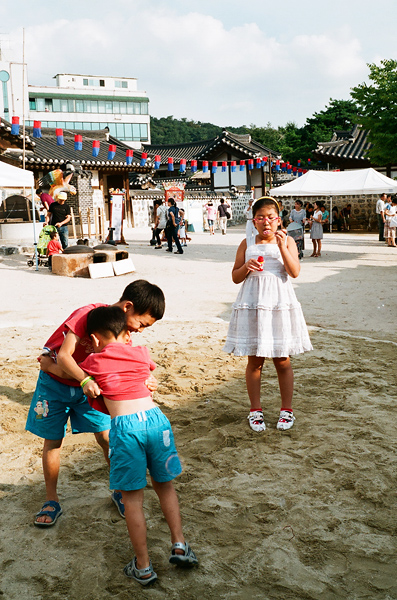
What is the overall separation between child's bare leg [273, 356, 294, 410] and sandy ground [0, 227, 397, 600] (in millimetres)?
203

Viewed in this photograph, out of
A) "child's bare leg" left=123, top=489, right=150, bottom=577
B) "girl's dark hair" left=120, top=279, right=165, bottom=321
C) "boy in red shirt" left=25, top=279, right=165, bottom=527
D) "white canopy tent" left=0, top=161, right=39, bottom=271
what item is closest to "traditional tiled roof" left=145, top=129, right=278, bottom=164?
"white canopy tent" left=0, top=161, right=39, bottom=271

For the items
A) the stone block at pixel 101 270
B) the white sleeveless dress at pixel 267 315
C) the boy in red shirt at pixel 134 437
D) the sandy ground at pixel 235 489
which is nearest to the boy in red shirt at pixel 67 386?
the boy in red shirt at pixel 134 437

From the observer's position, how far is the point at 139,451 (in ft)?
7.23

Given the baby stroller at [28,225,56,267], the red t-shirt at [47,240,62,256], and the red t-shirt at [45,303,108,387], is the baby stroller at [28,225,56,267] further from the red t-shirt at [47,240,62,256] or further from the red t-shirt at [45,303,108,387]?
the red t-shirt at [45,303,108,387]

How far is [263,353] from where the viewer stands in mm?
3455

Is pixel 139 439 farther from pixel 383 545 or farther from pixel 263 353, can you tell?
pixel 263 353

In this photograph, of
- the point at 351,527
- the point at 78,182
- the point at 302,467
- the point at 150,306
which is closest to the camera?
the point at 150,306

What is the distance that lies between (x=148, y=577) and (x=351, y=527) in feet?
3.31

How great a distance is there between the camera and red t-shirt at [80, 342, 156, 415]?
221 cm

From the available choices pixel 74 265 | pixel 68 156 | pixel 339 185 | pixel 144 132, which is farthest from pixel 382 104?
pixel 144 132

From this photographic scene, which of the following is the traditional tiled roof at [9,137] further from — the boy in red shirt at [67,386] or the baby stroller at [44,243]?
the boy in red shirt at [67,386]

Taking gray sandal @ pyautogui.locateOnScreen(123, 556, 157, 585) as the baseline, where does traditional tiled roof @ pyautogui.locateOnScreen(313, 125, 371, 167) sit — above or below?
above

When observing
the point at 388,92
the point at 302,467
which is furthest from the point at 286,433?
the point at 388,92

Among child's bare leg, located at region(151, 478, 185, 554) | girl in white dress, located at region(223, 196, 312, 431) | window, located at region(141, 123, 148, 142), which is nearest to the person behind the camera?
child's bare leg, located at region(151, 478, 185, 554)
